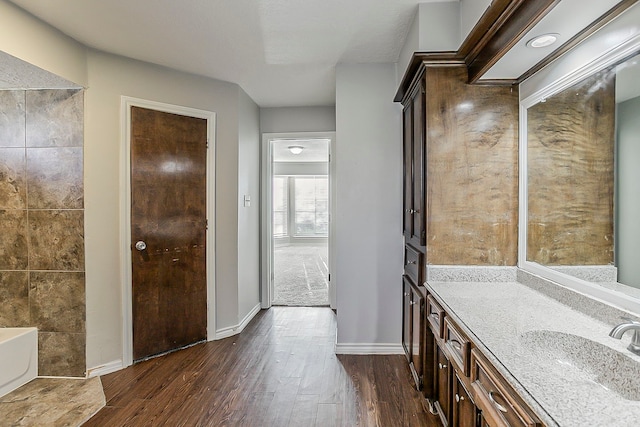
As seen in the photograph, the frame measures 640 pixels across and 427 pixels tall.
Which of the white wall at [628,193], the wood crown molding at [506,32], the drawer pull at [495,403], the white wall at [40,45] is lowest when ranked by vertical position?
the drawer pull at [495,403]

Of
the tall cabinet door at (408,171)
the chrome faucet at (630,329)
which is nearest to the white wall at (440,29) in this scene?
the tall cabinet door at (408,171)

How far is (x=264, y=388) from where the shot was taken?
8.23 ft

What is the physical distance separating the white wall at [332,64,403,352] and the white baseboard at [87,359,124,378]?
5.90ft

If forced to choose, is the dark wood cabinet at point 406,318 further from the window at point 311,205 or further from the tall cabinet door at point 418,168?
the window at point 311,205

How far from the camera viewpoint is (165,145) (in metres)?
3.04

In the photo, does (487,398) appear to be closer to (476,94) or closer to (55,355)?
(476,94)

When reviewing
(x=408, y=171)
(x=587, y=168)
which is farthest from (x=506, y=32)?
(x=408, y=171)

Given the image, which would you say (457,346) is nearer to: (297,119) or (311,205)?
(297,119)

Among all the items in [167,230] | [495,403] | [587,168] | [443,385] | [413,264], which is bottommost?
[443,385]

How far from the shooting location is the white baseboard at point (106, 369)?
269 cm

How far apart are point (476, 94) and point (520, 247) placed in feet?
3.17

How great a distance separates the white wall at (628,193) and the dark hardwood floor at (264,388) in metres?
1.36

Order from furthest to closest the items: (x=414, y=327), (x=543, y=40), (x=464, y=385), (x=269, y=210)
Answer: (x=269, y=210), (x=414, y=327), (x=543, y=40), (x=464, y=385)

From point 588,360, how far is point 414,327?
4.24ft
